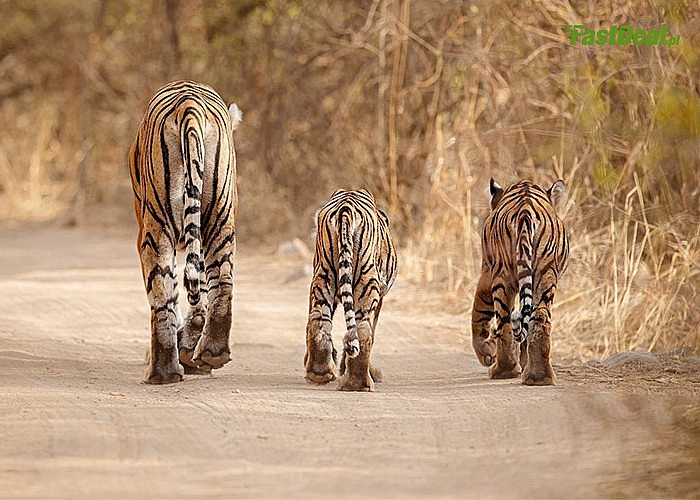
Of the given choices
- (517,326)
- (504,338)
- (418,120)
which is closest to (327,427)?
(517,326)

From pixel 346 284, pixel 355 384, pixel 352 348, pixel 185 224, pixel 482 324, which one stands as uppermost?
pixel 185 224

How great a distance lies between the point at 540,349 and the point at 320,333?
1.31 meters

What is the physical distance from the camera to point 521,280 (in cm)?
752

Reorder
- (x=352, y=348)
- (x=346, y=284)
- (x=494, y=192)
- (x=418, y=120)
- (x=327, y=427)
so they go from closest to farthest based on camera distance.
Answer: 1. (x=327, y=427)
2. (x=352, y=348)
3. (x=346, y=284)
4. (x=494, y=192)
5. (x=418, y=120)

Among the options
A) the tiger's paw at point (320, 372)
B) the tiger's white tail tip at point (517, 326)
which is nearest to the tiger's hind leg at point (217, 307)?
the tiger's paw at point (320, 372)

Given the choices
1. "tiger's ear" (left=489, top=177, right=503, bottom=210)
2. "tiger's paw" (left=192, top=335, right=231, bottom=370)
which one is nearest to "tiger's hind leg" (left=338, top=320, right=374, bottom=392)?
"tiger's paw" (left=192, top=335, right=231, bottom=370)

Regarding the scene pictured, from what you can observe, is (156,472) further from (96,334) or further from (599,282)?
(599,282)

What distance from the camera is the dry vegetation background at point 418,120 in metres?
9.84

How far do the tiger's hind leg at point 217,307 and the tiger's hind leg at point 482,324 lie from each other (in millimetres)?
1591

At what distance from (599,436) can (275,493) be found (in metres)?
1.80

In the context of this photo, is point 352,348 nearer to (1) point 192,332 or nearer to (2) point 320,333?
(2) point 320,333

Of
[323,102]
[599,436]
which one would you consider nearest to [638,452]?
[599,436]

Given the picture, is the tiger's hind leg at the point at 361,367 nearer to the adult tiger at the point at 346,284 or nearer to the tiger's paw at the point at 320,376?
the adult tiger at the point at 346,284

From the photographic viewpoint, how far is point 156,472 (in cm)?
557
